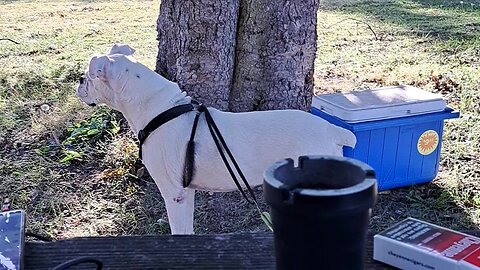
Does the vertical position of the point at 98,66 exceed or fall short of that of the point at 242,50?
it exceeds it

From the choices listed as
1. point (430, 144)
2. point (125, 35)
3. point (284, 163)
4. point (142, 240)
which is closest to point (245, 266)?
point (142, 240)

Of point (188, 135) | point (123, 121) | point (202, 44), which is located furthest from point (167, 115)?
point (123, 121)

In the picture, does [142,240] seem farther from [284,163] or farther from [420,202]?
[420,202]

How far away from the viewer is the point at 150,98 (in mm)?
2619

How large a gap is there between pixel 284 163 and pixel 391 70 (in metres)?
5.46

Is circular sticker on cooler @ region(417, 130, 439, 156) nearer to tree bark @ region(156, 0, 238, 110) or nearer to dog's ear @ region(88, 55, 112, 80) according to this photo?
tree bark @ region(156, 0, 238, 110)

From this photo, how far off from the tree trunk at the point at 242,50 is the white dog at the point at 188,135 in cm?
92

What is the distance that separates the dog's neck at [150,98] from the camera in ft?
8.57

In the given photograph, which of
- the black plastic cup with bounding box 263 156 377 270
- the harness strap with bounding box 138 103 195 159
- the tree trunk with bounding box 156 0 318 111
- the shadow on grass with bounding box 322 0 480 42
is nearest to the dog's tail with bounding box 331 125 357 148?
the harness strap with bounding box 138 103 195 159

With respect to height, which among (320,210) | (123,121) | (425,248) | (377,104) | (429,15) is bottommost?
(123,121)

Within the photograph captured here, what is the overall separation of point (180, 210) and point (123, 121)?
2023 millimetres

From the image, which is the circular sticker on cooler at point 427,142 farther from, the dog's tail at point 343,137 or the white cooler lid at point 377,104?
the dog's tail at point 343,137

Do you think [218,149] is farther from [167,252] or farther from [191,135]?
[167,252]

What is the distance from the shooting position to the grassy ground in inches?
138
